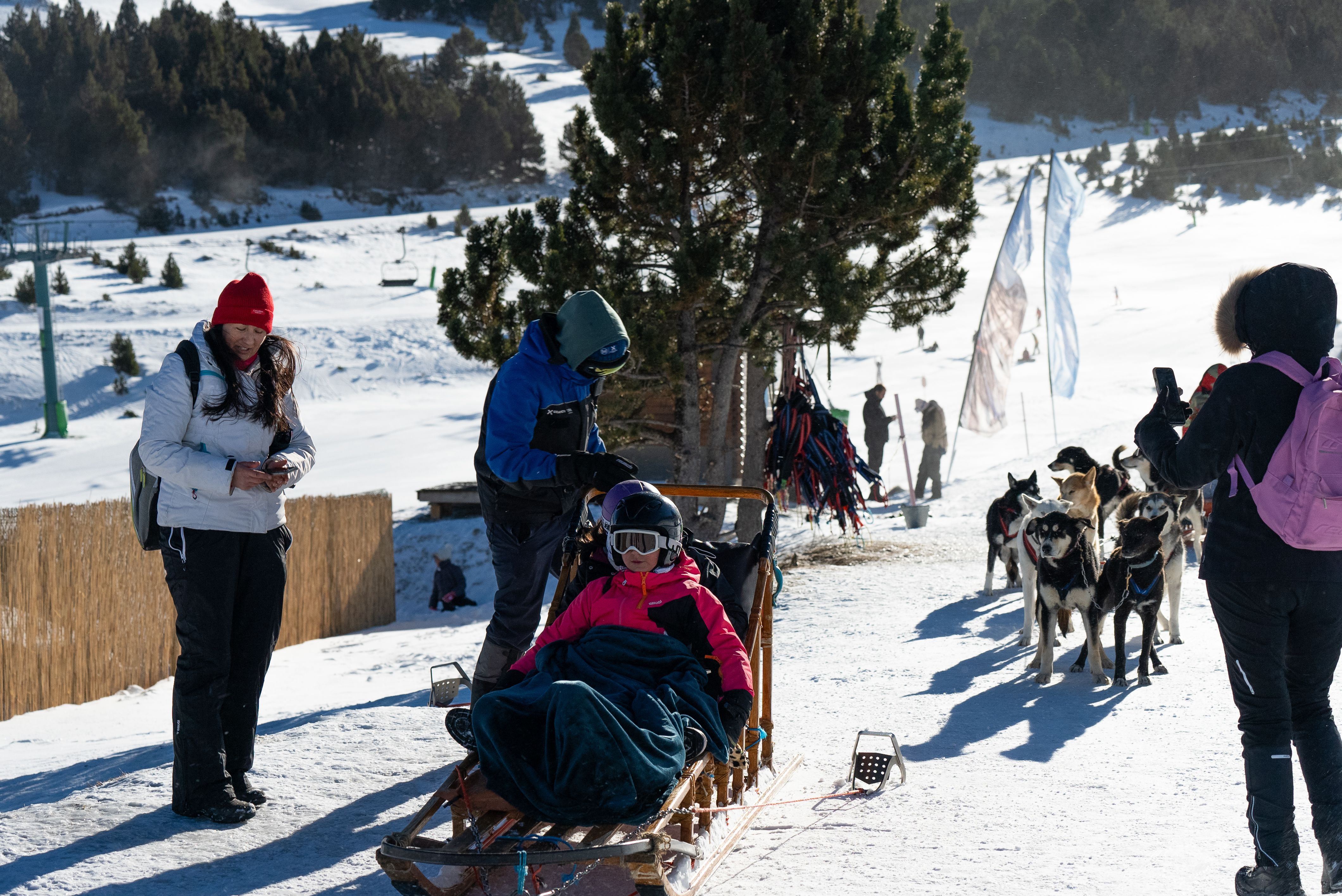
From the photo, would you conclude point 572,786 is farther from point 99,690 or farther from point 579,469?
point 99,690

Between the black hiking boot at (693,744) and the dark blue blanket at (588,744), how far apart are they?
5 cm

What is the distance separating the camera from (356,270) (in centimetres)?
3575

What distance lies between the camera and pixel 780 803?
3799 millimetres

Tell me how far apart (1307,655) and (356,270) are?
1386 inches

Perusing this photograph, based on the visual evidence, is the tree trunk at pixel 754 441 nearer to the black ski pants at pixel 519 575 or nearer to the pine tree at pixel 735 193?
the pine tree at pixel 735 193

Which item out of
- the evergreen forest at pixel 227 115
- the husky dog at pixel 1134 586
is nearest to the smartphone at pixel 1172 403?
the husky dog at pixel 1134 586

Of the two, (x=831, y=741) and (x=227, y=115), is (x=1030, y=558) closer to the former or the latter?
(x=831, y=741)

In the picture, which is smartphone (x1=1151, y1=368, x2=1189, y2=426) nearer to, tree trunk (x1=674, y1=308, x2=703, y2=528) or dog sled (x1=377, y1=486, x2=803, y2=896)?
dog sled (x1=377, y1=486, x2=803, y2=896)

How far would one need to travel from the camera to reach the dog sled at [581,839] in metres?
2.73

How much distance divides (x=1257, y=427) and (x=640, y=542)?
1.72 meters

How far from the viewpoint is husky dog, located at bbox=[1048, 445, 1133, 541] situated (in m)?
7.23

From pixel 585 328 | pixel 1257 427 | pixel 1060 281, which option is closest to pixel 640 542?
pixel 585 328

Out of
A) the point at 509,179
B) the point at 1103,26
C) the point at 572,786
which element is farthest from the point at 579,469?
the point at 1103,26

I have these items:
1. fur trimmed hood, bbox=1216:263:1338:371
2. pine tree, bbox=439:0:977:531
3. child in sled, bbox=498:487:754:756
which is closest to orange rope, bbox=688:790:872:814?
child in sled, bbox=498:487:754:756
